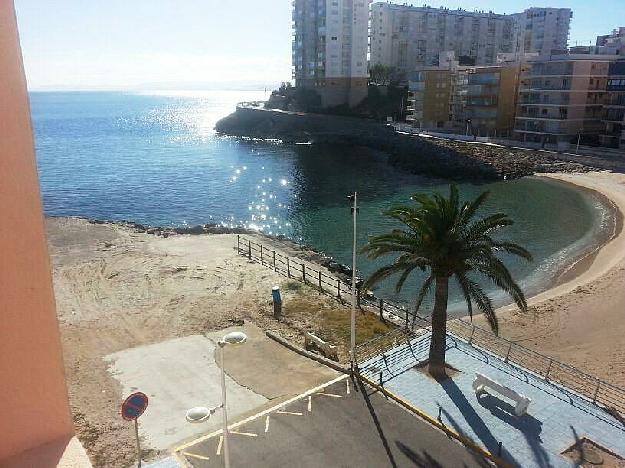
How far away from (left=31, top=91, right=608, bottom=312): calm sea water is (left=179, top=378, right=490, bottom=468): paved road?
15716mm

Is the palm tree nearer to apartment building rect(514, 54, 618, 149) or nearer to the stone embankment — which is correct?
the stone embankment

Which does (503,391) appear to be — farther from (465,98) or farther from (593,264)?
(465,98)

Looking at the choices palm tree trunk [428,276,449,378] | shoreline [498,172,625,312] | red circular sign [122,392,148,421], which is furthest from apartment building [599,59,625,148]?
red circular sign [122,392,148,421]

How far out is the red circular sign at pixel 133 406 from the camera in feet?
32.6

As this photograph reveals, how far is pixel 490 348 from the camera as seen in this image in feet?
68.3

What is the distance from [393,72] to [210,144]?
50.4 metres

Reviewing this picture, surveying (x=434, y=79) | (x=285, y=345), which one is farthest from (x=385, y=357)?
(x=434, y=79)

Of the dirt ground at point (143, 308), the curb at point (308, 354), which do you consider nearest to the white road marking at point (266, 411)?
the curb at point (308, 354)

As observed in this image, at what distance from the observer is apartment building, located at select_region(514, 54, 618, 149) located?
71500mm

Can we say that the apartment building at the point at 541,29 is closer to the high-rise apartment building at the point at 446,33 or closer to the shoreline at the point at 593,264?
the high-rise apartment building at the point at 446,33

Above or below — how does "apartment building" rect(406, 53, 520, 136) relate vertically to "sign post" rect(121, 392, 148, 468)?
above

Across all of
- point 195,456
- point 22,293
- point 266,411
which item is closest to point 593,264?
point 266,411

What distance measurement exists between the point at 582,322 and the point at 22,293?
85.4 feet

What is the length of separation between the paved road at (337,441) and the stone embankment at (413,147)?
57735mm
